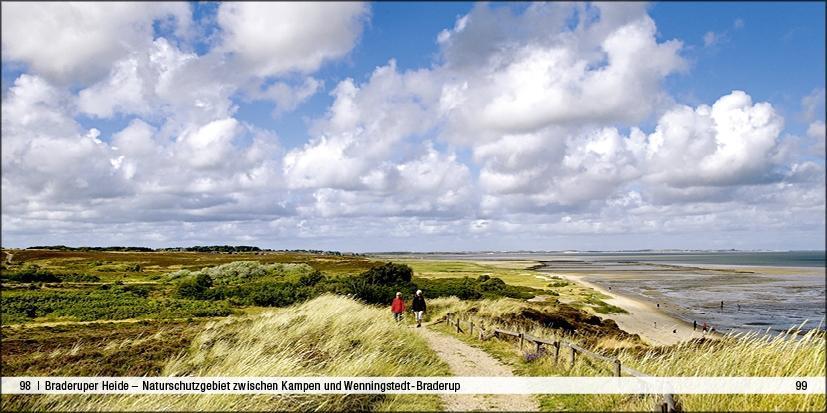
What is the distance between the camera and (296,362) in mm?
12672

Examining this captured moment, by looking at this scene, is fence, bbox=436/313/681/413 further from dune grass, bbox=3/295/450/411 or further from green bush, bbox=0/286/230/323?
green bush, bbox=0/286/230/323

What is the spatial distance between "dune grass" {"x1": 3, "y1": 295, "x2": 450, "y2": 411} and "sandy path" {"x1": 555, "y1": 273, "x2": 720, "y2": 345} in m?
22.8

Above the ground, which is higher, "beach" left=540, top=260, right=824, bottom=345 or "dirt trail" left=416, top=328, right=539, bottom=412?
"dirt trail" left=416, top=328, right=539, bottom=412

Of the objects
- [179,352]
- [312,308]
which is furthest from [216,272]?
[179,352]

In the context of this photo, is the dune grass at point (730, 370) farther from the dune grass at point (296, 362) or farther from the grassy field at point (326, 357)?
the dune grass at point (296, 362)

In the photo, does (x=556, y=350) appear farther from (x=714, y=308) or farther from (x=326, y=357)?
(x=714, y=308)

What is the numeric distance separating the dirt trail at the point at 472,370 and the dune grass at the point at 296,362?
0.48 m

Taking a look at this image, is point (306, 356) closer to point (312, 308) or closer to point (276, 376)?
point (276, 376)

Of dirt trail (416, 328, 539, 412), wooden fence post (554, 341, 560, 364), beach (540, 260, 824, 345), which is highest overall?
wooden fence post (554, 341, 560, 364)

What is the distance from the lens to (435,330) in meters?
25.2

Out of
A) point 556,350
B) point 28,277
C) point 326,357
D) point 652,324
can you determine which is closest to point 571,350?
point 556,350

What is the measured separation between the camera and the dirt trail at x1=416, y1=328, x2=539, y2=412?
1100 centimetres

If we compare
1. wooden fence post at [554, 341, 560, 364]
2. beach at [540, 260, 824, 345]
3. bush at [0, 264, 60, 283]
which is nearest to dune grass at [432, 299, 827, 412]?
wooden fence post at [554, 341, 560, 364]

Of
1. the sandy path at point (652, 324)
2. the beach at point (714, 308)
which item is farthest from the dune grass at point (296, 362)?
the beach at point (714, 308)
